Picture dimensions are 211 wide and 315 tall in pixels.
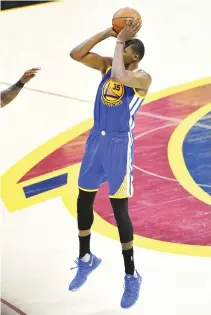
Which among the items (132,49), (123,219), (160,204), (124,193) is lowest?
(160,204)

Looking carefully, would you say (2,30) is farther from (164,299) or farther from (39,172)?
(164,299)

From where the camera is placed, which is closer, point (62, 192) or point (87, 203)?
point (87, 203)

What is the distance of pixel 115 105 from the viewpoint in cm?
436

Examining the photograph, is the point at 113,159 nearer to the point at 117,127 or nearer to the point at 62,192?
the point at 117,127

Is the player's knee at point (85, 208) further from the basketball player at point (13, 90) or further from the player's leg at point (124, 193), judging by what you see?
the basketball player at point (13, 90)

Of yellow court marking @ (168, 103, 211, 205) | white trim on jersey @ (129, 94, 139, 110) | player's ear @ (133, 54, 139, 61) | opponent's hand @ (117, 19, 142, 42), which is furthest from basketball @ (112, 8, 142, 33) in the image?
yellow court marking @ (168, 103, 211, 205)

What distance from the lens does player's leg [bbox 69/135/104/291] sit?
14.9ft

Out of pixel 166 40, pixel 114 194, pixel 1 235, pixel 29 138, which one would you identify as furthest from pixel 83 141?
pixel 166 40

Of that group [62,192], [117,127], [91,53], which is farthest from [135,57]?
[62,192]

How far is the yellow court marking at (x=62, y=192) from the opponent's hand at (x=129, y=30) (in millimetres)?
2068

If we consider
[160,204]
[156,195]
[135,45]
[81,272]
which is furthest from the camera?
[156,195]

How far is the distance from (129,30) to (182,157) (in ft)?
9.99

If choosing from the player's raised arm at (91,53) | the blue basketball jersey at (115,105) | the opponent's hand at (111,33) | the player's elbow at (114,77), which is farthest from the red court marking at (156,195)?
the opponent's hand at (111,33)

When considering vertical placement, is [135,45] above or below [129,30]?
below
